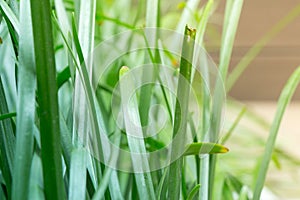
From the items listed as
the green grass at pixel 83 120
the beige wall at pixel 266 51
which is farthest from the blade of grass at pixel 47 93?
the beige wall at pixel 266 51

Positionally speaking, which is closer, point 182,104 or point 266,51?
point 182,104

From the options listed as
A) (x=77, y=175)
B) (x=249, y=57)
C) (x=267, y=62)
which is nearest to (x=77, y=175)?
(x=77, y=175)

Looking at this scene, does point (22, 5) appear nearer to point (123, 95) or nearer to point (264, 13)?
point (123, 95)

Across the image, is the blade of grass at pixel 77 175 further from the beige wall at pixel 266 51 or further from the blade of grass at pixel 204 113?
the beige wall at pixel 266 51

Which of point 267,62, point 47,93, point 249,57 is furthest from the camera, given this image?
point 267,62

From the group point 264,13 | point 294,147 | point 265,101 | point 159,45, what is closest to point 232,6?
point 159,45

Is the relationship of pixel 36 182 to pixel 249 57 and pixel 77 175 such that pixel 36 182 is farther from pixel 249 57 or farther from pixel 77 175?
pixel 249 57
